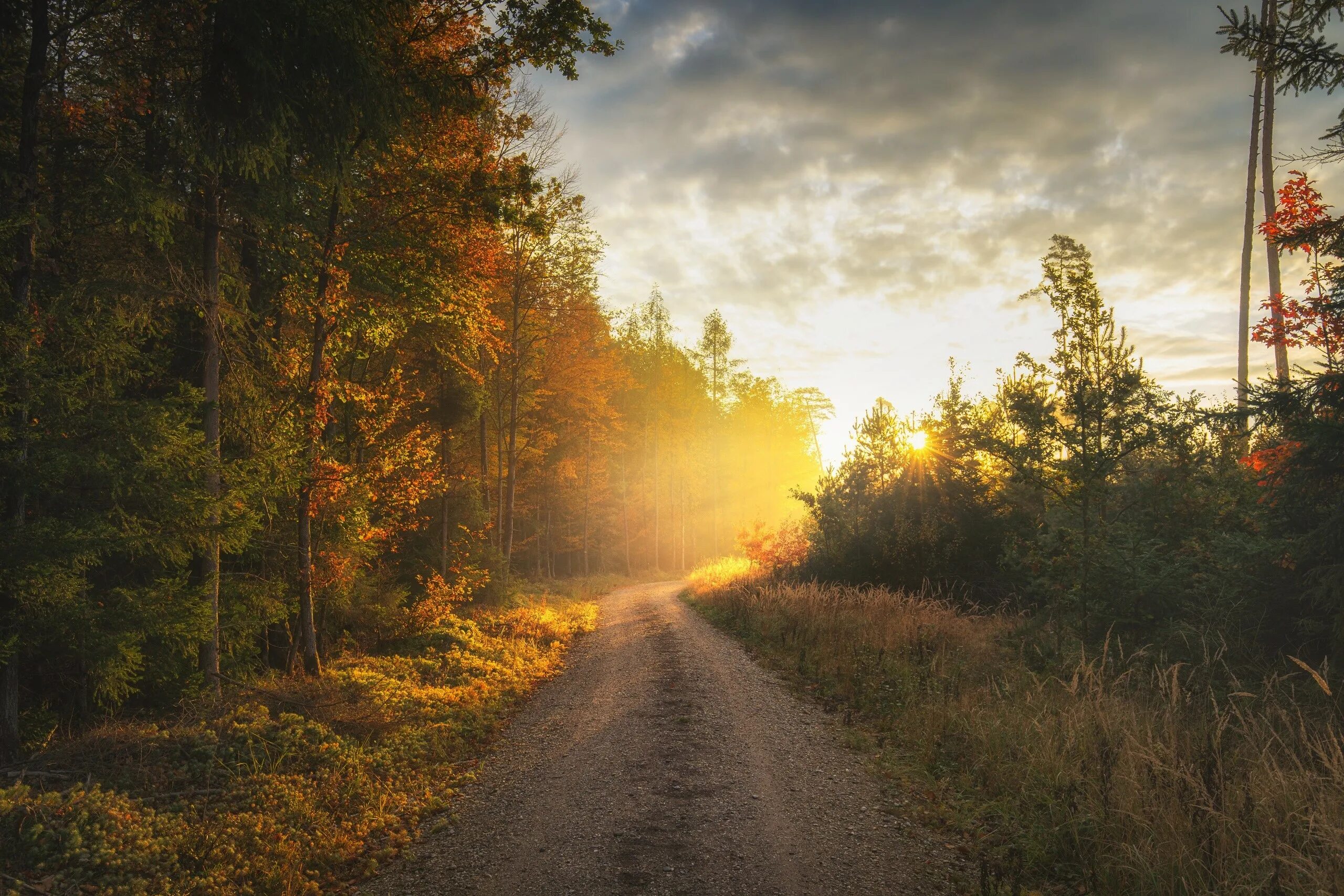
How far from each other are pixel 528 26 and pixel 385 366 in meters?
9.58

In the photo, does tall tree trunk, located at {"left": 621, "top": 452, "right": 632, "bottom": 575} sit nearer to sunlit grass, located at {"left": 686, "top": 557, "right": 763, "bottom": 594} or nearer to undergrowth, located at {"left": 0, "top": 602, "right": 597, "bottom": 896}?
sunlit grass, located at {"left": 686, "top": 557, "right": 763, "bottom": 594}

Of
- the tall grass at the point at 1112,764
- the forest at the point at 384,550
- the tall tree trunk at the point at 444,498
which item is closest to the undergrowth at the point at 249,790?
the forest at the point at 384,550

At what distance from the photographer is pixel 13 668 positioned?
6145mm

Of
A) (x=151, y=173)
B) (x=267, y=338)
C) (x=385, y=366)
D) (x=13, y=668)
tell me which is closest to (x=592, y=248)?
(x=385, y=366)

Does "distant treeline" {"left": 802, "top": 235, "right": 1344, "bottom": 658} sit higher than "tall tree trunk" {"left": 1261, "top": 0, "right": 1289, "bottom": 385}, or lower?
lower

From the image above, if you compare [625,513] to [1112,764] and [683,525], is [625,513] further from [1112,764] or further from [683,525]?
[1112,764]

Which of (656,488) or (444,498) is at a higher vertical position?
(656,488)

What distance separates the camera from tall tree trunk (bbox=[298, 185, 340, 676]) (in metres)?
9.79

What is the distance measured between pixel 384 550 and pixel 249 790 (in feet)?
28.9

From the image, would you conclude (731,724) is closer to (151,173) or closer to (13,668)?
(13,668)

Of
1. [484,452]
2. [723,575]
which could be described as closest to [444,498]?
[484,452]

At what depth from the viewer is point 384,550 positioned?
14.2 meters

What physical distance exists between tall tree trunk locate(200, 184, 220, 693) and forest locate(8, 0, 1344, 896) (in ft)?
0.18

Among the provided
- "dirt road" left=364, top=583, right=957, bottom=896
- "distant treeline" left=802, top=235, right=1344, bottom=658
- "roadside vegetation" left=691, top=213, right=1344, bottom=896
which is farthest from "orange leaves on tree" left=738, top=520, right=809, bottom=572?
"dirt road" left=364, top=583, right=957, bottom=896
